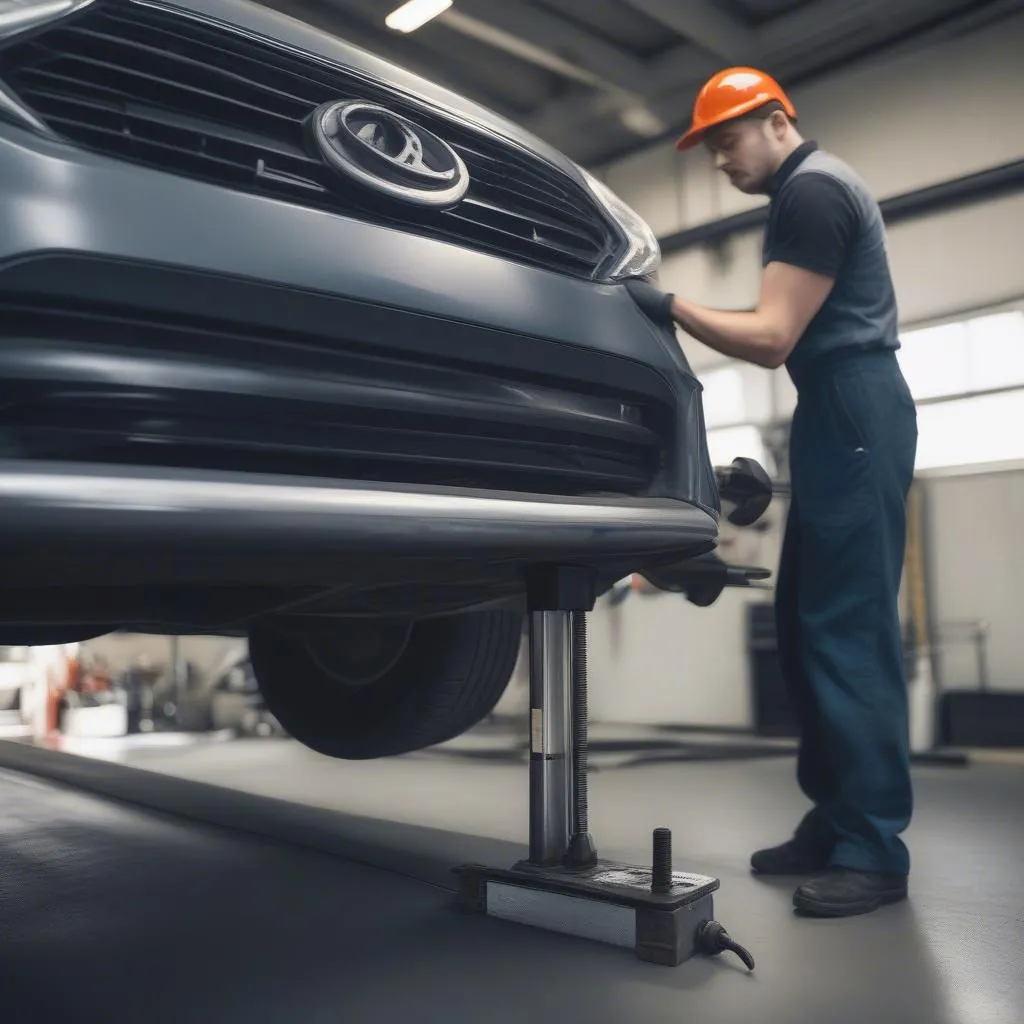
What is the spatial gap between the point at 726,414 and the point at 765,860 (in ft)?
13.5

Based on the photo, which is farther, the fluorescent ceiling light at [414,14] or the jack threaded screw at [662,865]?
the fluorescent ceiling light at [414,14]

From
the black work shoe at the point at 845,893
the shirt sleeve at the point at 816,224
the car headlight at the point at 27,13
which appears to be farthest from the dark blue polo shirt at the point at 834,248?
the car headlight at the point at 27,13

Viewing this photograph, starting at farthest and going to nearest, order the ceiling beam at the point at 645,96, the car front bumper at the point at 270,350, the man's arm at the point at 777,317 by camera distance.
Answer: the ceiling beam at the point at 645,96
the man's arm at the point at 777,317
the car front bumper at the point at 270,350

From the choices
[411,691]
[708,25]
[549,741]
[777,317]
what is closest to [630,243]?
[777,317]

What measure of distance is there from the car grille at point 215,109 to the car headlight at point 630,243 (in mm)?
127

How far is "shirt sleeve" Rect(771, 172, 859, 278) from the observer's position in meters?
1.52

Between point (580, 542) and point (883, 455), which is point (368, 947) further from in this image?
point (883, 455)

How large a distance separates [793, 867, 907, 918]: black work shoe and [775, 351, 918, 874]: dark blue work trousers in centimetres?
2

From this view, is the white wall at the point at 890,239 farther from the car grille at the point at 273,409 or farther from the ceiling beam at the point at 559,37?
the car grille at the point at 273,409

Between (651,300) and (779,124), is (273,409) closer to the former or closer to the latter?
(651,300)

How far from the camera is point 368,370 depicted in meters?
0.98

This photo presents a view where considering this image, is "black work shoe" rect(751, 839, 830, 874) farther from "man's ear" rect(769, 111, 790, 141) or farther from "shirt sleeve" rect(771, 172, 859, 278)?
"man's ear" rect(769, 111, 790, 141)

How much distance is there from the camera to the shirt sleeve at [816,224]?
152 cm

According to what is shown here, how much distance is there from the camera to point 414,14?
14.9ft
